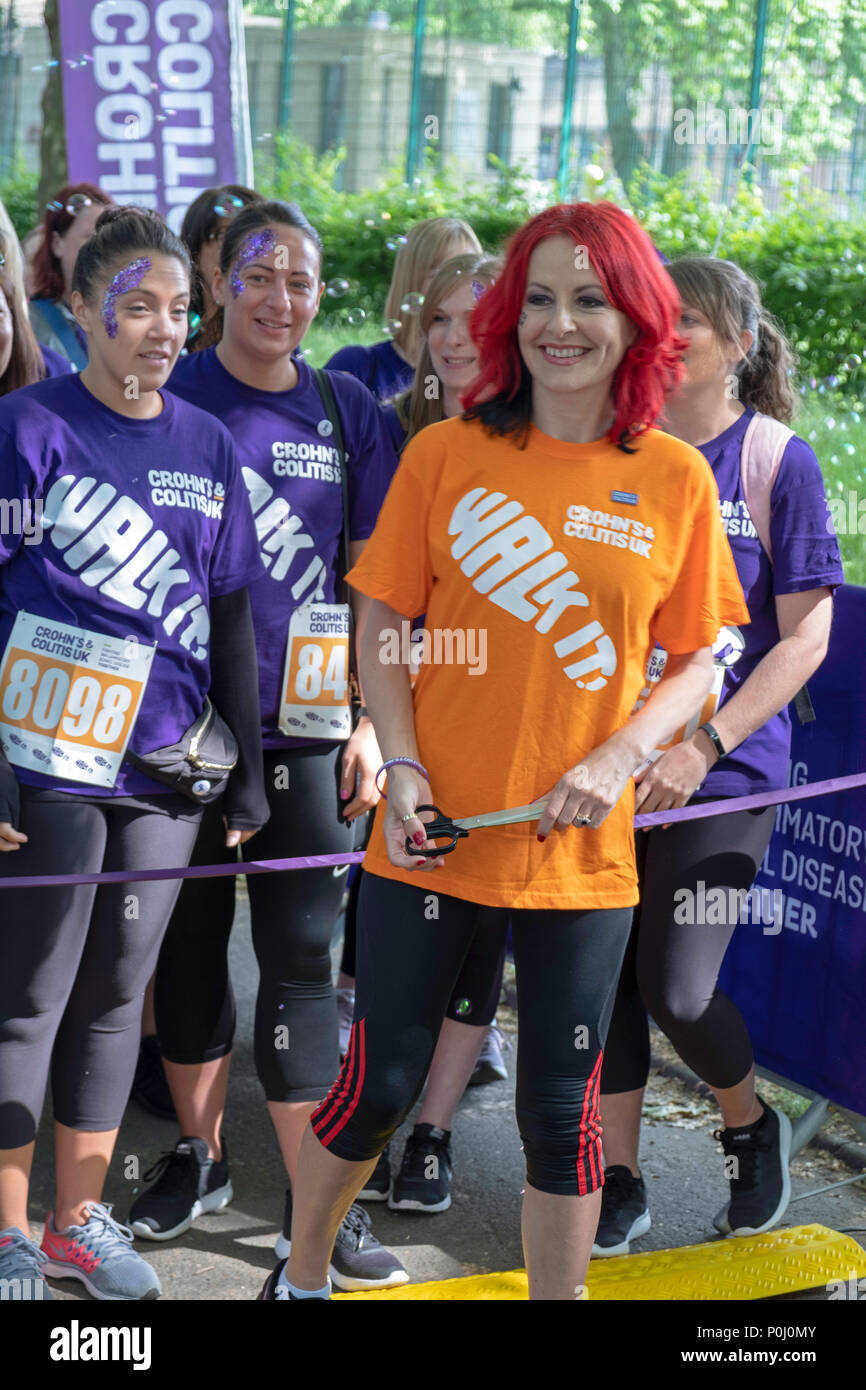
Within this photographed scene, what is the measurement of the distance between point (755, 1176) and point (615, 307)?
1.99m

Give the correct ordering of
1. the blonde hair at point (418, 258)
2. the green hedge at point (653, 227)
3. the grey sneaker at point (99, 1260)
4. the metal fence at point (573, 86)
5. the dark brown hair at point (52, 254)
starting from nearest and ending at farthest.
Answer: the grey sneaker at point (99, 1260) < the blonde hair at point (418, 258) < the dark brown hair at point (52, 254) < the green hedge at point (653, 227) < the metal fence at point (573, 86)

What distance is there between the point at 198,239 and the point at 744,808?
2.30 metres

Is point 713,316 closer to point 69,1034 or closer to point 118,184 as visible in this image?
point 69,1034

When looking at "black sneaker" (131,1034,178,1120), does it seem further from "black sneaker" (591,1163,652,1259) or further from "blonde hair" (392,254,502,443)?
"blonde hair" (392,254,502,443)

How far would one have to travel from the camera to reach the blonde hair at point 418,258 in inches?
173

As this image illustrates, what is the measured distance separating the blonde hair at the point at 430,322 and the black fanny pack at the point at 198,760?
1.01 m

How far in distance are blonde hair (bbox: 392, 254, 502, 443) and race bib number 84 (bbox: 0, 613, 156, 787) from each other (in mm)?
1120

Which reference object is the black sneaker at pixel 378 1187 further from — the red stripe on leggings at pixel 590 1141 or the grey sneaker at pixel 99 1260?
the red stripe on leggings at pixel 590 1141

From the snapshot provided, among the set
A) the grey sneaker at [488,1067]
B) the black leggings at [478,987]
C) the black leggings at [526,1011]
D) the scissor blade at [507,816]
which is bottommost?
the grey sneaker at [488,1067]

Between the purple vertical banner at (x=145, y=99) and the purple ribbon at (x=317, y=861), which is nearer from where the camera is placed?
the purple ribbon at (x=317, y=861)

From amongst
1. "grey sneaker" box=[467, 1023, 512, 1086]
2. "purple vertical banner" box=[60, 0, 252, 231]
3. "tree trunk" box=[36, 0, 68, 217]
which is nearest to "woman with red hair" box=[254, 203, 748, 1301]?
"grey sneaker" box=[467, 1023, 512, 1086]

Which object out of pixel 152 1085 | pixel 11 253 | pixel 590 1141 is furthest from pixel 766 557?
pixel 152 1085

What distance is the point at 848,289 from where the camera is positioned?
440 inches

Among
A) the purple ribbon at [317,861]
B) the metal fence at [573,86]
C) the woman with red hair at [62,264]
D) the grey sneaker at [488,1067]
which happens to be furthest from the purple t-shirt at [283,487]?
the metal fence at [573,86]
